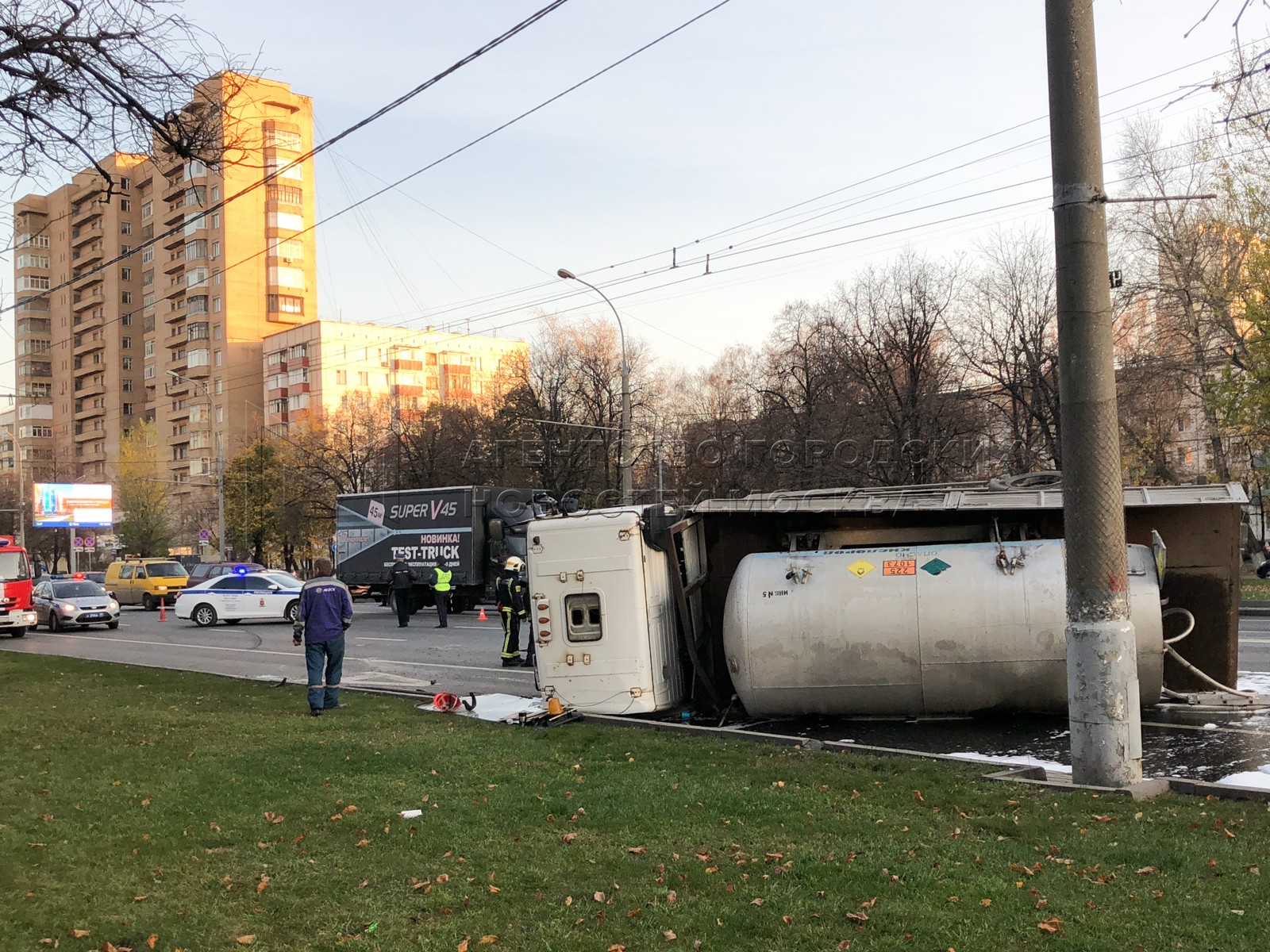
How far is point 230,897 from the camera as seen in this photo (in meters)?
5.26

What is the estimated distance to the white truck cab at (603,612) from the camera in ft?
34.2

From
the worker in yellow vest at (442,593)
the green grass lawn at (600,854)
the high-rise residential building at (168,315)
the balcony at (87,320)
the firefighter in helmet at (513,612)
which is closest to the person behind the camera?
the green grass lawn at (600,854)

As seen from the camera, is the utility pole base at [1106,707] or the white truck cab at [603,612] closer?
the utility pole base at [1106,707]

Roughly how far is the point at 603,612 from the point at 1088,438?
4.96 meters

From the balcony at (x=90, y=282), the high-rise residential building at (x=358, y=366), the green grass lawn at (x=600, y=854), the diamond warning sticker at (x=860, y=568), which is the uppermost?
the balcony at (x=90, y=282)

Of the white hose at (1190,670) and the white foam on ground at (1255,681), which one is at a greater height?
the white hose at (1190,670)

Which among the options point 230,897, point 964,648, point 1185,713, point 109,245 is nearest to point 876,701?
point 964,648

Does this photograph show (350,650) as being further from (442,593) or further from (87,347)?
(87,347)

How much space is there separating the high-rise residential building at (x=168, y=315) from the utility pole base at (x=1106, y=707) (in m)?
71.2

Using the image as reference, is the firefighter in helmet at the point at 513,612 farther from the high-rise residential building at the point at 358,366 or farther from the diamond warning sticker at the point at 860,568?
the high-rise residential building at the point at 358,366

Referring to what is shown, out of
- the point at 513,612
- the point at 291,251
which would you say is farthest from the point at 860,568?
the point at 291,251

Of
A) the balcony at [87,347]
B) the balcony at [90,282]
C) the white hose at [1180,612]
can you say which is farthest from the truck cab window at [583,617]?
the balcony at [87,347]

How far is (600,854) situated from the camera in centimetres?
581

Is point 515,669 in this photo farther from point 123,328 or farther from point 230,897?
point 123,328
